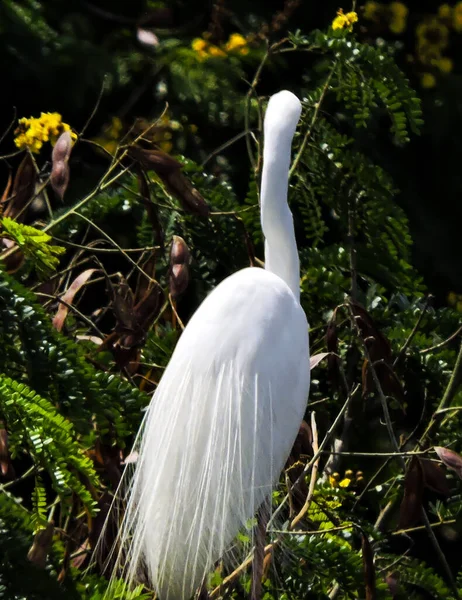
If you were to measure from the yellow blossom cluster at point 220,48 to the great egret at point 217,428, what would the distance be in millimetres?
1171

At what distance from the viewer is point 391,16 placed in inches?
151

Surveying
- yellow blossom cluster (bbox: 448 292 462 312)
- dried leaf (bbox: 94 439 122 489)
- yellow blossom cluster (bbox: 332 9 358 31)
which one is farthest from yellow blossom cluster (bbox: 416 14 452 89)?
dried leaf (bbox: 94 439 122 489)

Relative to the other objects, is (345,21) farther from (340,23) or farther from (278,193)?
(278,193)

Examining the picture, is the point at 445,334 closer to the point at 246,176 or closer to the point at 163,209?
the point at 163,209

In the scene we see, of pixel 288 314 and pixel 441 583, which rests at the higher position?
pixel 288 314

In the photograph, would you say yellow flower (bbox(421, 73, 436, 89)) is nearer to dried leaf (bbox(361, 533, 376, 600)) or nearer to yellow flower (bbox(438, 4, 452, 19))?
yellow flower (bbox(438, 4, 452, 19))

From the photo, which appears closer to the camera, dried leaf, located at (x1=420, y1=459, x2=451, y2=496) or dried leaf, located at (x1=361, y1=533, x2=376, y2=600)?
dried leaf, located at (x1=361, y1=533, x2=376, y2=600)

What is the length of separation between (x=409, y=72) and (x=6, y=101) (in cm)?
127

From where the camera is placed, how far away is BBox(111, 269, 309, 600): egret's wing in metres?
2.18

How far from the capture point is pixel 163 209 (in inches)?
108

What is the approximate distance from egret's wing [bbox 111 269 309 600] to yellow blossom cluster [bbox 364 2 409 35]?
1.74 metres

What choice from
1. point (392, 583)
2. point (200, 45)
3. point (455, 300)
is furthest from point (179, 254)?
point (200, 45)

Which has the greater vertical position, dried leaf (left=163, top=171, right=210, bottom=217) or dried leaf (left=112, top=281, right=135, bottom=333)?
dried leaf (left=163, top=171, right=210, bottom=217)

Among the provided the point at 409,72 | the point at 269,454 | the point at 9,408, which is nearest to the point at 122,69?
the point at 409,72
